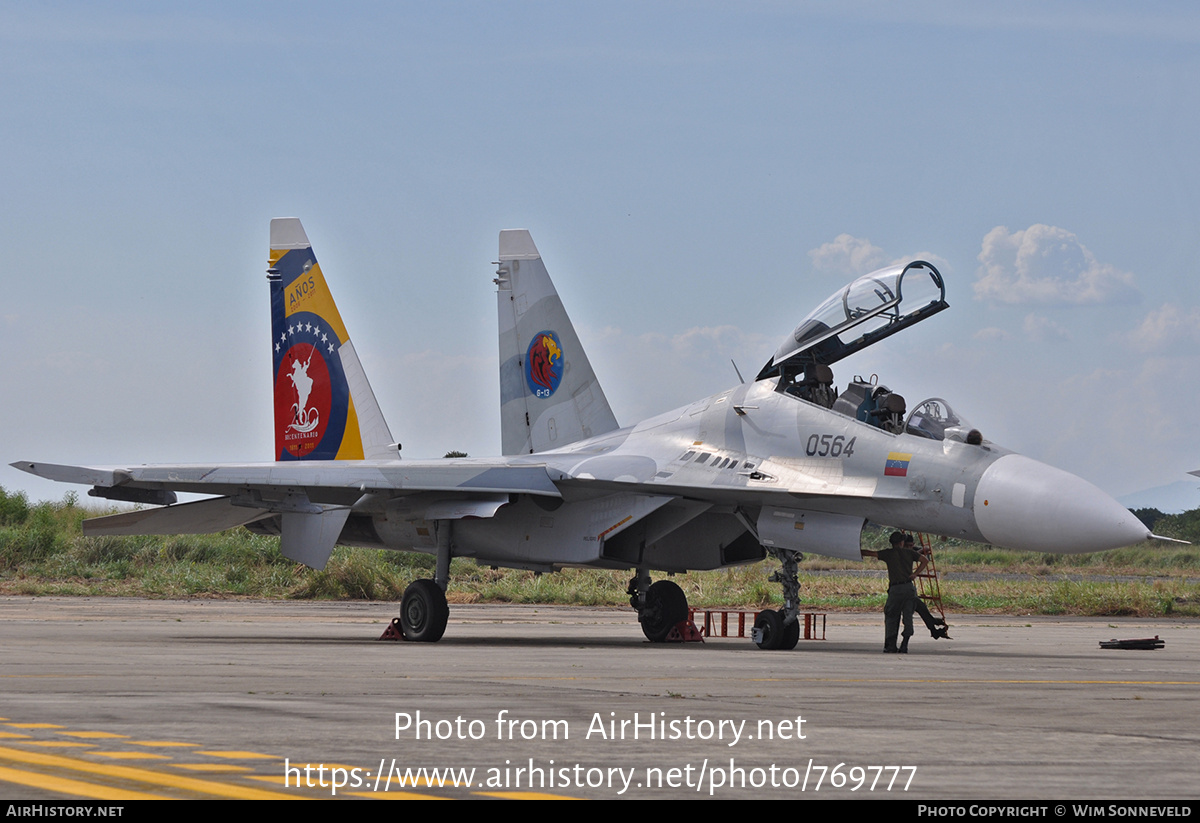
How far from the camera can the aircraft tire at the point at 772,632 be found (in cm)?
1527

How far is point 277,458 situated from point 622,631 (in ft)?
20.7

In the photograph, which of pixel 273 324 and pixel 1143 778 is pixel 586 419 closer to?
pixel 273 324

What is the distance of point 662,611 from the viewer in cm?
1753

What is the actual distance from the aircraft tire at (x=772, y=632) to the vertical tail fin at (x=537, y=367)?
18.8 ft

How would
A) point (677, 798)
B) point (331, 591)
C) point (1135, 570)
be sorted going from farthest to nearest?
point (1135, 570)
point (331, 591)
point (677, 798)

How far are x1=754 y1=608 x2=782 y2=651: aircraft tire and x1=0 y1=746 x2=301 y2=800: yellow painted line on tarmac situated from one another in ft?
32.5

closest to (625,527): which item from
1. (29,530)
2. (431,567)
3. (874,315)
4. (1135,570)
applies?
(874,315)

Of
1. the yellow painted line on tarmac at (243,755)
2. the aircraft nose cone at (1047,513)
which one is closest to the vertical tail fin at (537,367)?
the aircraft nose cone at (1047,513)

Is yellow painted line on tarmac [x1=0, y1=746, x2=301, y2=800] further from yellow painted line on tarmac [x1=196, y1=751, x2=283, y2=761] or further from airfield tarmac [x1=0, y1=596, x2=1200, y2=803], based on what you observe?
yellow painted line on tarmac [x1=196, y1=751, x2=283, y2=761]

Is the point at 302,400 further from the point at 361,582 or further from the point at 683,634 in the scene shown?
the point at 361,582

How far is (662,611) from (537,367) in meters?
5.06

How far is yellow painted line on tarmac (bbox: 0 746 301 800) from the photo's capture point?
540cm

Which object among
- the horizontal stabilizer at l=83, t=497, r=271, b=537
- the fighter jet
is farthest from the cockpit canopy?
the horizontal stabilizer at l=83, t=497, r=271, b=537

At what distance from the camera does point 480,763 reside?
6336 mm
